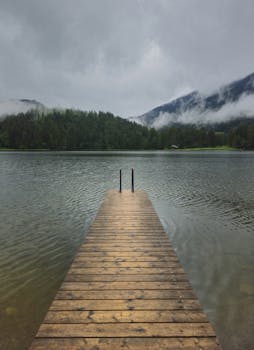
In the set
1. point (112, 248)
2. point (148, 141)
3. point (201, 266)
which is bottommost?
point (201, 266)

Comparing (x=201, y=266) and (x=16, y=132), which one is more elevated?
(x=16, y=132)

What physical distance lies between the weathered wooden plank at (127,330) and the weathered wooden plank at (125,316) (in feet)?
0.32

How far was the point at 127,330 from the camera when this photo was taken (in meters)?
3.60

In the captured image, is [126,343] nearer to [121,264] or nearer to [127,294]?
[127,294]

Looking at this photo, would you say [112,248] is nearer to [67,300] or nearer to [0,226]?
[67,300]

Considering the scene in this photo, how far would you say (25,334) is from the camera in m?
4.77

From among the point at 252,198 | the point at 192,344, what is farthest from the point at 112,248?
the point at 252,198

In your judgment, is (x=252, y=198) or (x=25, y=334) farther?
(x=252, y=198)

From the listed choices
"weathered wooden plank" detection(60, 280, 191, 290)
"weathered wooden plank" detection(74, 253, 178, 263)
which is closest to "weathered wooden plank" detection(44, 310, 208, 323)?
"weathered wooden plank" detection(60, 280, 191, 290)

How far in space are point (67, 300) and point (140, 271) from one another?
2.15 metres

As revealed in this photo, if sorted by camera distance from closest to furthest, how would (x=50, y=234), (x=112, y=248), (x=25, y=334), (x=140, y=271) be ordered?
(x=25, y=334) → (x=140, y=271) → (x=112, y=248) → (x=50, y=234)

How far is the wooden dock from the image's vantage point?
3.38m

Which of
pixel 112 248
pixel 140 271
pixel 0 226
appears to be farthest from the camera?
pixel 0 226

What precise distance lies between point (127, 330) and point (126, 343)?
0.26 meters
